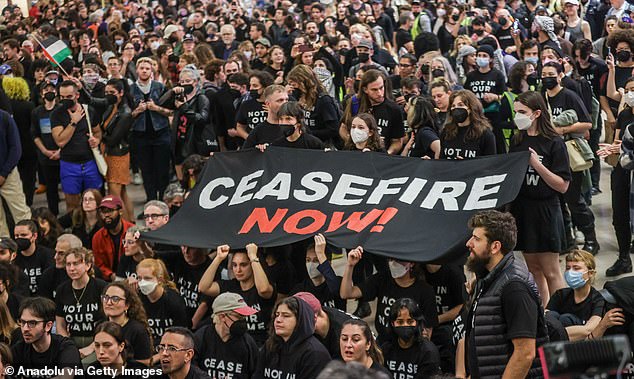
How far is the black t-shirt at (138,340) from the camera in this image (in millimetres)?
7938

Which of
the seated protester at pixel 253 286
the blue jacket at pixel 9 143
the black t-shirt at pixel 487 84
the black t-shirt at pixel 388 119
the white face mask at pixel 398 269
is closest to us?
the white face mask at pixel 398 269

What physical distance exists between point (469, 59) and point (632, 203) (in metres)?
3.68

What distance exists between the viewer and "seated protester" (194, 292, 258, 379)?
7.66 meters

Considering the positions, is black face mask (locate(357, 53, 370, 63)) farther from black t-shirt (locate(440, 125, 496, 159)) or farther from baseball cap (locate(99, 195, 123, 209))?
black t-shirt (locate(440, 125, 496, 159))

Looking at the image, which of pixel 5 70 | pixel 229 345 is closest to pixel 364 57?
pixel 5 70

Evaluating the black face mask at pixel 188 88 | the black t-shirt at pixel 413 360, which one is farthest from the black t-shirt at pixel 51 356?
the black face mask at pixel 188 88

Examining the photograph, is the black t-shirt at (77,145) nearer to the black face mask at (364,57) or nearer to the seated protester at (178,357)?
the black face mask at (364,57)

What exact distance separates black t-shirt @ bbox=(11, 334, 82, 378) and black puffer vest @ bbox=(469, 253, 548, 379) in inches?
124

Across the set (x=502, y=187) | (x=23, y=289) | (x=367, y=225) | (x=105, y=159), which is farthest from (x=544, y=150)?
(x=105, y=159)

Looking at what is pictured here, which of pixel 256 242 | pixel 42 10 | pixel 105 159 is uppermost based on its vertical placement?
pixel 256 242

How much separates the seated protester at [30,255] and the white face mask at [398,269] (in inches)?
128

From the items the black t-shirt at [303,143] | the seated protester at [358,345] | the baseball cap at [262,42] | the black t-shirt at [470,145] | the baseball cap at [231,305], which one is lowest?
the baseball cap at [262,42]

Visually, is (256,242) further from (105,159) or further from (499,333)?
(105,159)

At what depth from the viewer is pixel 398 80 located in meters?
12.5
